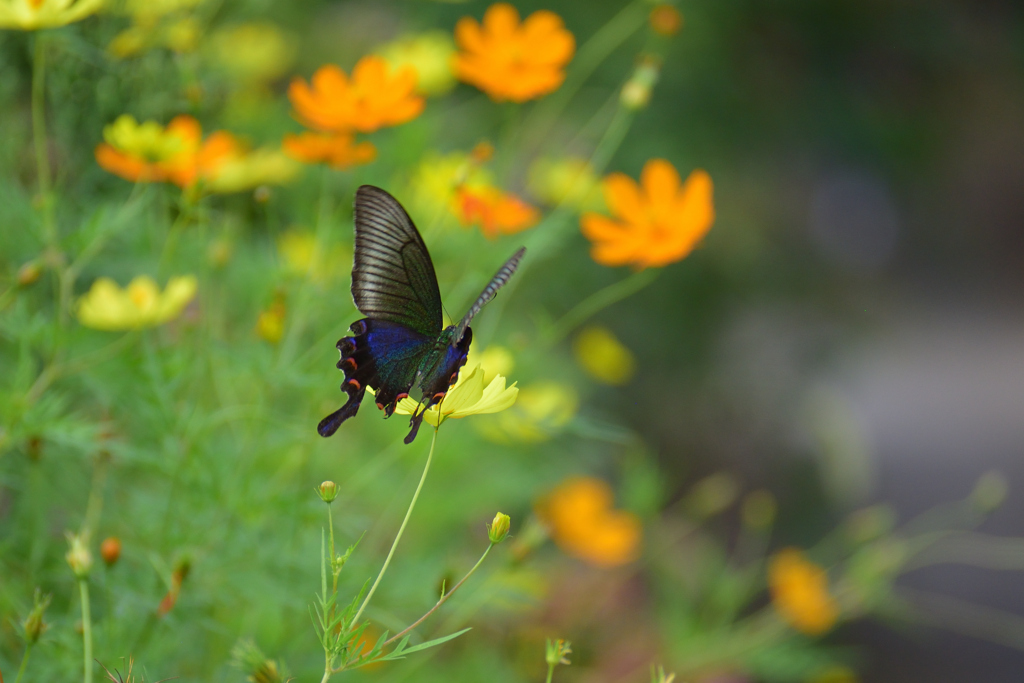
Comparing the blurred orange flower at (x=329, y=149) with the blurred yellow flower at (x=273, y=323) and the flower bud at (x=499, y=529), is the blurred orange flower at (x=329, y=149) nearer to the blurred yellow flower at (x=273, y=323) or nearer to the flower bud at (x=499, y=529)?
the blurred yellow flower at (x=273, y=323)

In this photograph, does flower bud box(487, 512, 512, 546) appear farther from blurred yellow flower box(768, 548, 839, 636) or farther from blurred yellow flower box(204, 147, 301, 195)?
blurred yellow flower box(768, 548, 839, 636)

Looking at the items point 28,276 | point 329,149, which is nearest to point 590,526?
point 329,149

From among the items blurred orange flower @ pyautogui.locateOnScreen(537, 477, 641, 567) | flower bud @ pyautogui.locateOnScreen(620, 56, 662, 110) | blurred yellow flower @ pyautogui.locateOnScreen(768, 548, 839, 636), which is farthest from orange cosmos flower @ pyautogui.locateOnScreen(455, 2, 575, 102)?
blurred yellow flower @ pyautogui.locateOnScreen(768, 548, 839, 636)

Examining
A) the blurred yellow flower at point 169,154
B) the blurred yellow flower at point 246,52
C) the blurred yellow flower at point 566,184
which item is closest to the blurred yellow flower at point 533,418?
the blurred yellow flower at point 566,184

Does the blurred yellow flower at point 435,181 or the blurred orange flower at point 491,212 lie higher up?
the blurred orange flower at point 491,212

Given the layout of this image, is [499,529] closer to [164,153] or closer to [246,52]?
[164,153]

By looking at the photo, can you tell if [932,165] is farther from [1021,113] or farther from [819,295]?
[1021,113]

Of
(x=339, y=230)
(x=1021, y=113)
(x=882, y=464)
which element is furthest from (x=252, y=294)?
(x=1021, y=113)
